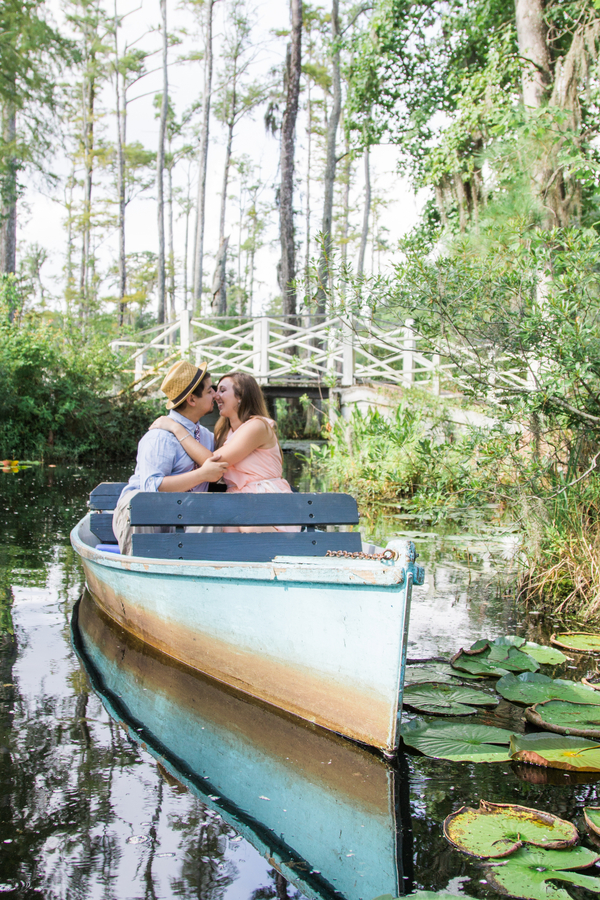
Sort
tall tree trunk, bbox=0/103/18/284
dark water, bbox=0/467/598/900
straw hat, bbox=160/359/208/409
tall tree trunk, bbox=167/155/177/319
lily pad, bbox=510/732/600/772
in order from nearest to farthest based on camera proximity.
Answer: dark water, bbox=0/467/598/900 → lily pad, bbox=510/732/600/772 → straw hat, bbox=160/359/208/409 → tall tree trunk, bbox=0/103/18/284 → tall tree trunk, bbox=167/155/177/319

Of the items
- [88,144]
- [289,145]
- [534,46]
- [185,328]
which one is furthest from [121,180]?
[534,46]

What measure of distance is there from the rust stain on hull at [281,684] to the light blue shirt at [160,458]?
66cm

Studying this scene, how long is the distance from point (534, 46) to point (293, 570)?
840cm

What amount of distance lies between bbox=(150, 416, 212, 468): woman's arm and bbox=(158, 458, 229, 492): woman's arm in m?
0.08

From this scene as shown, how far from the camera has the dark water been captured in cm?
210

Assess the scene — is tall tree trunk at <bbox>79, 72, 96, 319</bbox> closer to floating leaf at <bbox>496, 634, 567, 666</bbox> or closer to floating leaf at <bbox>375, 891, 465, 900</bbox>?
floating leaf at <bbox>496, 634, 567, 666</bbox>

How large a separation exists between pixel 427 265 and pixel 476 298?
1.09ft

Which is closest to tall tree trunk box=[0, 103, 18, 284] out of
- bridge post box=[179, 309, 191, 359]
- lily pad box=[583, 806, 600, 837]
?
bridge post box=[179, 309, 191, 359]

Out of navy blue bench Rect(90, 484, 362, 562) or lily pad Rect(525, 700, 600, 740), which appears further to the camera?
navy blue bench Rect(90, 484, 362, 562)

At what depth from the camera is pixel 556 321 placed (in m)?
4.03

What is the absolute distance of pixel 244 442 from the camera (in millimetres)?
3869

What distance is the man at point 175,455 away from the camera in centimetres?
384

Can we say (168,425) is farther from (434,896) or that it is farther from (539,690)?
(434,896)

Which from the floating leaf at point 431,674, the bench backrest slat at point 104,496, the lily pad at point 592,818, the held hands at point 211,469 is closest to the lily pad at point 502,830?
the lily pad at point 592,818
